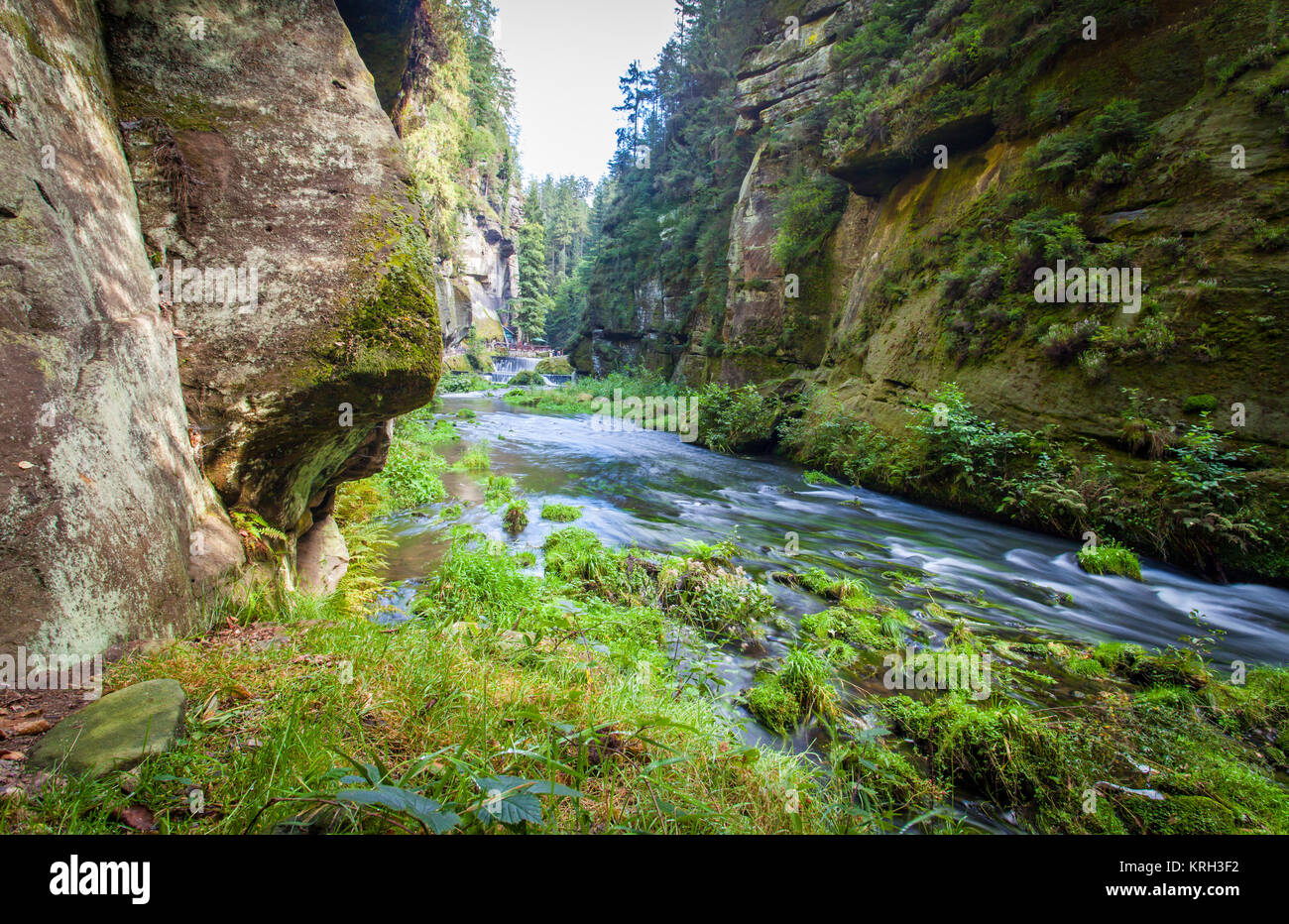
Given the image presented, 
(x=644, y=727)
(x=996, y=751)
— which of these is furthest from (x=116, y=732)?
(x=996, y=751)

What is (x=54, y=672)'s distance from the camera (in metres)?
2.10

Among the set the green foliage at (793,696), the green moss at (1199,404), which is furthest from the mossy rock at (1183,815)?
the green moss at (1199,404)

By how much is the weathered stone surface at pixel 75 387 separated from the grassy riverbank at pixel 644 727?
1.24 feet

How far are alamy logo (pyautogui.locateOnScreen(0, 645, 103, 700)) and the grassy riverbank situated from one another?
8 cm

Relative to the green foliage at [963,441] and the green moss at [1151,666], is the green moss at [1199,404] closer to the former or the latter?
the green foliage at [963,441]

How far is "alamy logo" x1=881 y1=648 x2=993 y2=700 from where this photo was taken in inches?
158

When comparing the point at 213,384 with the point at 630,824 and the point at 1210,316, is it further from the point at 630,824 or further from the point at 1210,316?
the point at 1210,316

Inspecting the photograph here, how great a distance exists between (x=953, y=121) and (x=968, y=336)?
581 cm

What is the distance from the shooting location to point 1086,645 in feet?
16.1

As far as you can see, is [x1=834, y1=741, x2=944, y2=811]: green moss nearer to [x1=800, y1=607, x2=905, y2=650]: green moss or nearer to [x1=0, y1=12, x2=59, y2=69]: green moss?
[x1=800, y1=607, x2=905, y2=650]: green moss

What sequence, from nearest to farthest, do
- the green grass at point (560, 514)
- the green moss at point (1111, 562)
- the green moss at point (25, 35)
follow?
1. the green moss at point (25, 35)
2. the green moss at point (1111, 562)
3. the green grass at point (560, 514)

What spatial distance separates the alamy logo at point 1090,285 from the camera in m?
8.29

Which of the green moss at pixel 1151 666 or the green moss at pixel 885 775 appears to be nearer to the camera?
the green moss at pixel 885 775
